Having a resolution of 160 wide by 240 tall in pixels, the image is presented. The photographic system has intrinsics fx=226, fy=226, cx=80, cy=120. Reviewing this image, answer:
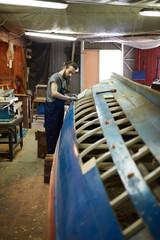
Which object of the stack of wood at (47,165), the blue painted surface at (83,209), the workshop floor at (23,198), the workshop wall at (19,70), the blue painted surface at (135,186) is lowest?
the workshop floor at (23,198)

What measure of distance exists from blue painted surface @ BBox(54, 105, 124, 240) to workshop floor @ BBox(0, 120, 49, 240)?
0.57 metres

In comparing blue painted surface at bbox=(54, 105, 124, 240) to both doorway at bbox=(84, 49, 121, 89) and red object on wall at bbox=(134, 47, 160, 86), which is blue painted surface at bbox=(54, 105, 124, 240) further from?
red object on wall at bbox=(134, 47, 160, 86)

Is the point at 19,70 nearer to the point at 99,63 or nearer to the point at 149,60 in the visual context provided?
the point at 99,63

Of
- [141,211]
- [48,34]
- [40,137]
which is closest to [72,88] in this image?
[48,34]

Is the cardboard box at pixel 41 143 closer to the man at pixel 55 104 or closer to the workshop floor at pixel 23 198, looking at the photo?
the workshop floor at pixel 23 198

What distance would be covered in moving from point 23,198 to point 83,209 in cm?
278

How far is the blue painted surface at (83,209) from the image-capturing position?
1.39 meters

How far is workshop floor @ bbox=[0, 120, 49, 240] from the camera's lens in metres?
3.17

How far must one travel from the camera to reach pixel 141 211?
138 centimetres

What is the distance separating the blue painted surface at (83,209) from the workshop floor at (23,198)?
0.57m

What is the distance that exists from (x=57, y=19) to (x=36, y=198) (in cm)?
480

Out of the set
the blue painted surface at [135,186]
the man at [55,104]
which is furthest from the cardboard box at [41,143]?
the blue painted surface at [135,186]

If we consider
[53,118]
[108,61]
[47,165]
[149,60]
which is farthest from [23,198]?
[149,60]

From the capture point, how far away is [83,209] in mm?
1568
